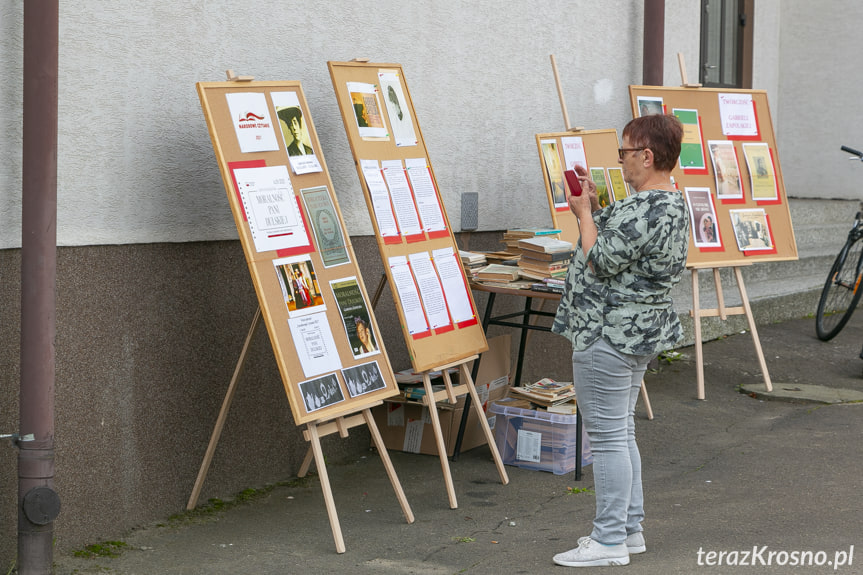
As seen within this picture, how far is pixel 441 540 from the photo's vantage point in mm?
4125

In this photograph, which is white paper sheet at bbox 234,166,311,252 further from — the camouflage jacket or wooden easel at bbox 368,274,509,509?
the camouflage jacket

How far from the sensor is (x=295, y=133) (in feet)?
13.9

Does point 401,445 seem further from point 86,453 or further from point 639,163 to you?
point 639,163

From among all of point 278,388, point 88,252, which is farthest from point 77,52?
point 278,388

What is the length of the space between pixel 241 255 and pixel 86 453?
3.89 ft

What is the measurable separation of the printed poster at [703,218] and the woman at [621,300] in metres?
2.70

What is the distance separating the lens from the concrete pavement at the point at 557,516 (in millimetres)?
3824

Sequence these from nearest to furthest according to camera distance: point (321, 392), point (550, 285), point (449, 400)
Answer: point (321, 392) < point (449, 400) < point (550, 285)

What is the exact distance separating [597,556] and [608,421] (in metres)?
0.51

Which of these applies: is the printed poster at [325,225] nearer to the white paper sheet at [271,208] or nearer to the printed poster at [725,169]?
the white paper sheet at [271,208]

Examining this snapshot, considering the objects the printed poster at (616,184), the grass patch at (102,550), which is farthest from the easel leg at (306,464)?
the printed poster at (616,184)

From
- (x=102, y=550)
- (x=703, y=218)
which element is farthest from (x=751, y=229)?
(x=102, y=550)

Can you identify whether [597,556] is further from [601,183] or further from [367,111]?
[601,183]

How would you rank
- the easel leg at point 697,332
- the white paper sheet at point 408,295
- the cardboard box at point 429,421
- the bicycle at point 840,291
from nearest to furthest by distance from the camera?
the white paper sheet at point 408,295, the cardboard box at point 429,421, the easel leg at point 697,332, the bicycle at point 840,291
